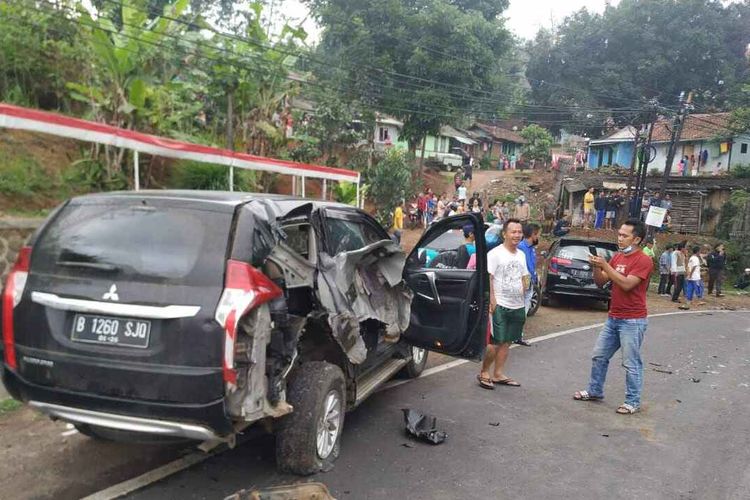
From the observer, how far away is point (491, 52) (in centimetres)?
2975

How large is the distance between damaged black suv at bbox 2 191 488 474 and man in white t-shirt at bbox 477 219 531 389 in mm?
2704

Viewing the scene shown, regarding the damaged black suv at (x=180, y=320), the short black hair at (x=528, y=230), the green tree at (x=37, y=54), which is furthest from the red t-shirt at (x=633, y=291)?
the green tree at (x=37, y=54)

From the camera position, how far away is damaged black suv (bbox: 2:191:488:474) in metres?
3.06

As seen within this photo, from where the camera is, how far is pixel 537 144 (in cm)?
4447

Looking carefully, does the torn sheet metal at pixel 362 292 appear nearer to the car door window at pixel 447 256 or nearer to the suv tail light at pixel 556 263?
the car door window at pixel 447 256

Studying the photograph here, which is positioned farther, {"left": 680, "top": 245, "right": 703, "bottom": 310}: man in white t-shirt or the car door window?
{"left": 680, "top": 245, "right": 703, "bottom": 310}: man in white t-shirt

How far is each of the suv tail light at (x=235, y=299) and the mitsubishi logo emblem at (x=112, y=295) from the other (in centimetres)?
57

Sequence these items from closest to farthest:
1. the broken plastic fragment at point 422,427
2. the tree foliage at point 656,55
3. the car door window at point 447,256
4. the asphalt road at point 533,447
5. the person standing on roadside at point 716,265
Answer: the asphalt road at point 533,447, the broken plastic fragment at point 422,427, the car door window at point 447,256, the person standing on roadside at point 716,265, the tree foliage at point 656,55

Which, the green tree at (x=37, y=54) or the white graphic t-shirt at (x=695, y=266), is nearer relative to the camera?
the green tree at (x=37, y=54)

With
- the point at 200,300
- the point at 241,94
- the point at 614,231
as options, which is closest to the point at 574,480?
the point at 200,300

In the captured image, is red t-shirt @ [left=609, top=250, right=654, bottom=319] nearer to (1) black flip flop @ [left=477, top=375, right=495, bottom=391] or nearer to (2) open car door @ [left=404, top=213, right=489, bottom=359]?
(2) open car door @ [left=404, top=213, right=489, bottom=359]

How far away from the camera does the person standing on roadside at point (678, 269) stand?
53.0 feet

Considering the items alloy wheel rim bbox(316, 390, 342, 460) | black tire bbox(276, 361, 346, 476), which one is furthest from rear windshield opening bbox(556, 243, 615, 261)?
black tire bbox(276, 361, 346, 476)

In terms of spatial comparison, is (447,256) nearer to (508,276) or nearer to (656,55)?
(508,276)
